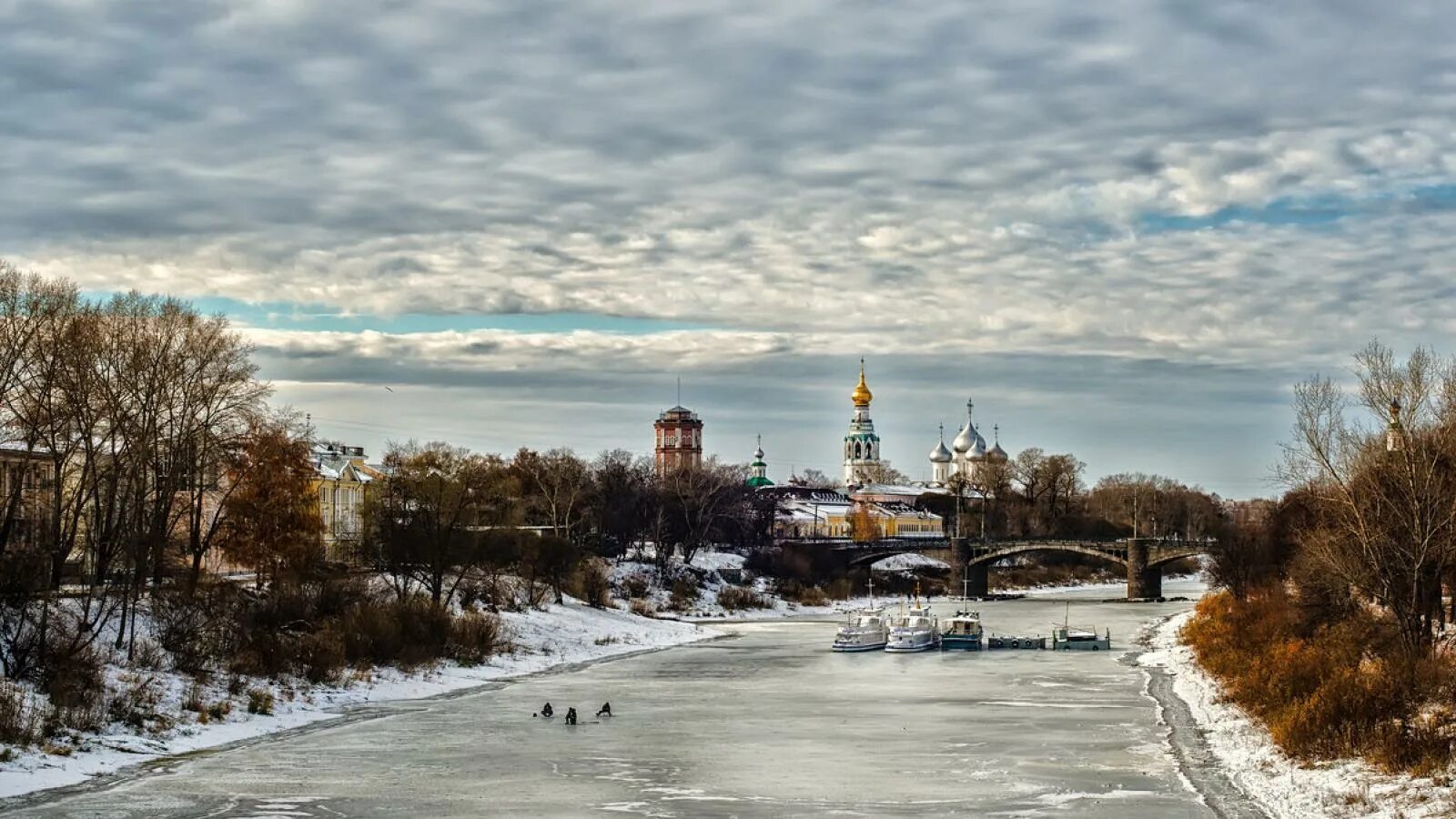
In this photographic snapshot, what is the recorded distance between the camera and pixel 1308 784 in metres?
31.1

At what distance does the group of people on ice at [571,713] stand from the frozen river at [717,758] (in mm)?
505

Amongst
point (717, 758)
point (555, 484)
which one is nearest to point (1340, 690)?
point (717, 758)

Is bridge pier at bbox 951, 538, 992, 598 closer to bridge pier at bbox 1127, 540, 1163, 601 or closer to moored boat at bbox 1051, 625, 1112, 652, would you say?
bridge pier at bbox 1127, 540, 1163, 601

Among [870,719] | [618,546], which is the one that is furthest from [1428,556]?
[618,546]

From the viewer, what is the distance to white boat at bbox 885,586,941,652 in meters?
77.9

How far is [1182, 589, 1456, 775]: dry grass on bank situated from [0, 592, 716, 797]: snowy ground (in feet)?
80.8

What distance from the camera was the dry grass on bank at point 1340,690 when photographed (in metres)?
31.5

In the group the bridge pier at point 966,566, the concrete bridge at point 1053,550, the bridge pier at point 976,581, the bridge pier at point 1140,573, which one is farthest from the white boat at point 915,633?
the bridge pier at point 976,581

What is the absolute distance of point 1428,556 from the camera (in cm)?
4872

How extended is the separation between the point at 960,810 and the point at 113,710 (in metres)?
20.8

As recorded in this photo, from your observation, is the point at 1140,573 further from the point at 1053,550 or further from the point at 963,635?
the point at 963,635

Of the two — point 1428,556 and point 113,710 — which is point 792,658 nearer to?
point 1428,556

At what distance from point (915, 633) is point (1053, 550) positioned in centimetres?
5403

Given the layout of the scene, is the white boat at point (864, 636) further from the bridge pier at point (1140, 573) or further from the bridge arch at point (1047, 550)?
the bridge pier at point (1140, 573)
